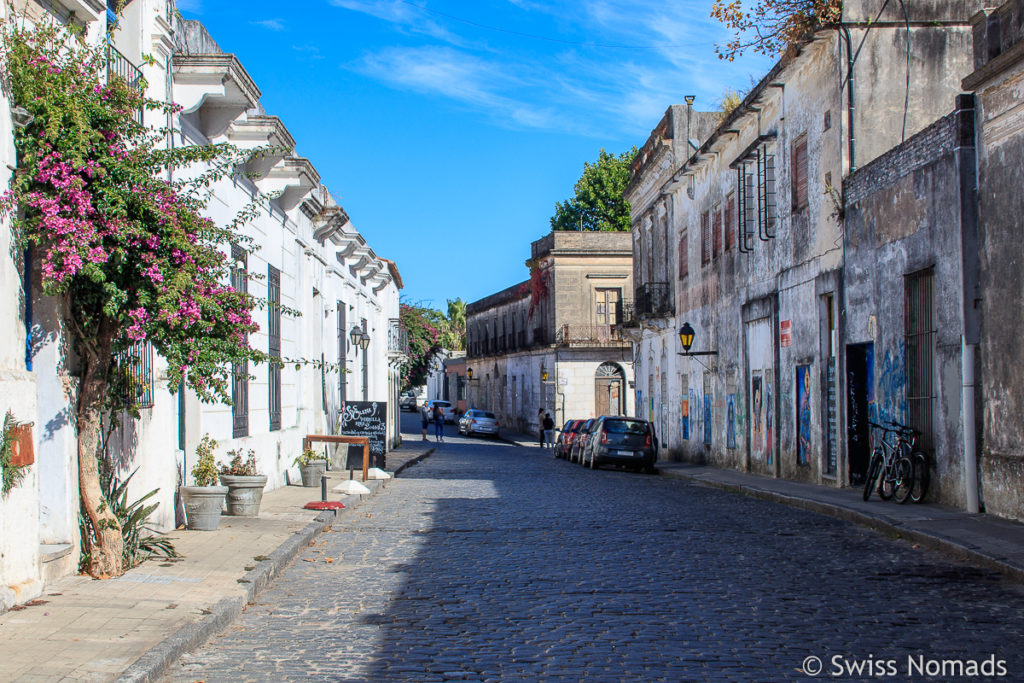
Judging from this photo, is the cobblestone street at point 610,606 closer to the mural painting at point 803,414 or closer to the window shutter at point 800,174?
the mural painting at point 803,414

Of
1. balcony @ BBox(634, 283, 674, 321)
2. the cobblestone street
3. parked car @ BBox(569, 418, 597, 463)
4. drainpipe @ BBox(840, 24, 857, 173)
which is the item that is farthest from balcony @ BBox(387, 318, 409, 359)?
the cobblestone street

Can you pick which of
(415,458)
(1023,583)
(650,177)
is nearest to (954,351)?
(1023,583)

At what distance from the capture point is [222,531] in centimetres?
1216

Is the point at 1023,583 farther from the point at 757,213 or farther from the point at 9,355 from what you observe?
the point at 757,213

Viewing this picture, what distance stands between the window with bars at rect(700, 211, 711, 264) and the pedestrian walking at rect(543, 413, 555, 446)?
1828 centimetres

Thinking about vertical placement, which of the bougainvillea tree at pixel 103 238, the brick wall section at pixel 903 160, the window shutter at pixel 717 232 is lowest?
the bougainvillea tree at pixel 103 238

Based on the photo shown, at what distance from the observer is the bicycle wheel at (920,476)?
14.7 meters

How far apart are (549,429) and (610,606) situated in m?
39.6

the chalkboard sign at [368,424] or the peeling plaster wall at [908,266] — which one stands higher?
the peeling plaster wall at [908,266]

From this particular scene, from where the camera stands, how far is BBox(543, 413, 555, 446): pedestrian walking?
1842 inches

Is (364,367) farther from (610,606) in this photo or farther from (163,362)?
(610,606)

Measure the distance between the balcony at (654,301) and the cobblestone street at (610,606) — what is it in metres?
19.5

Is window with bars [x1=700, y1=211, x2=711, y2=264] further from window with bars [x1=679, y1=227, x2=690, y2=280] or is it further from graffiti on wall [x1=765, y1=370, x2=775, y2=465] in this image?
graffiti on wall [x1=765, y1=370, x2=775, y2=465]

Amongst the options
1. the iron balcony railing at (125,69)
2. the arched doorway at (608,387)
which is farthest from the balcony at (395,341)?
the iron balcony railing at (125,69)
